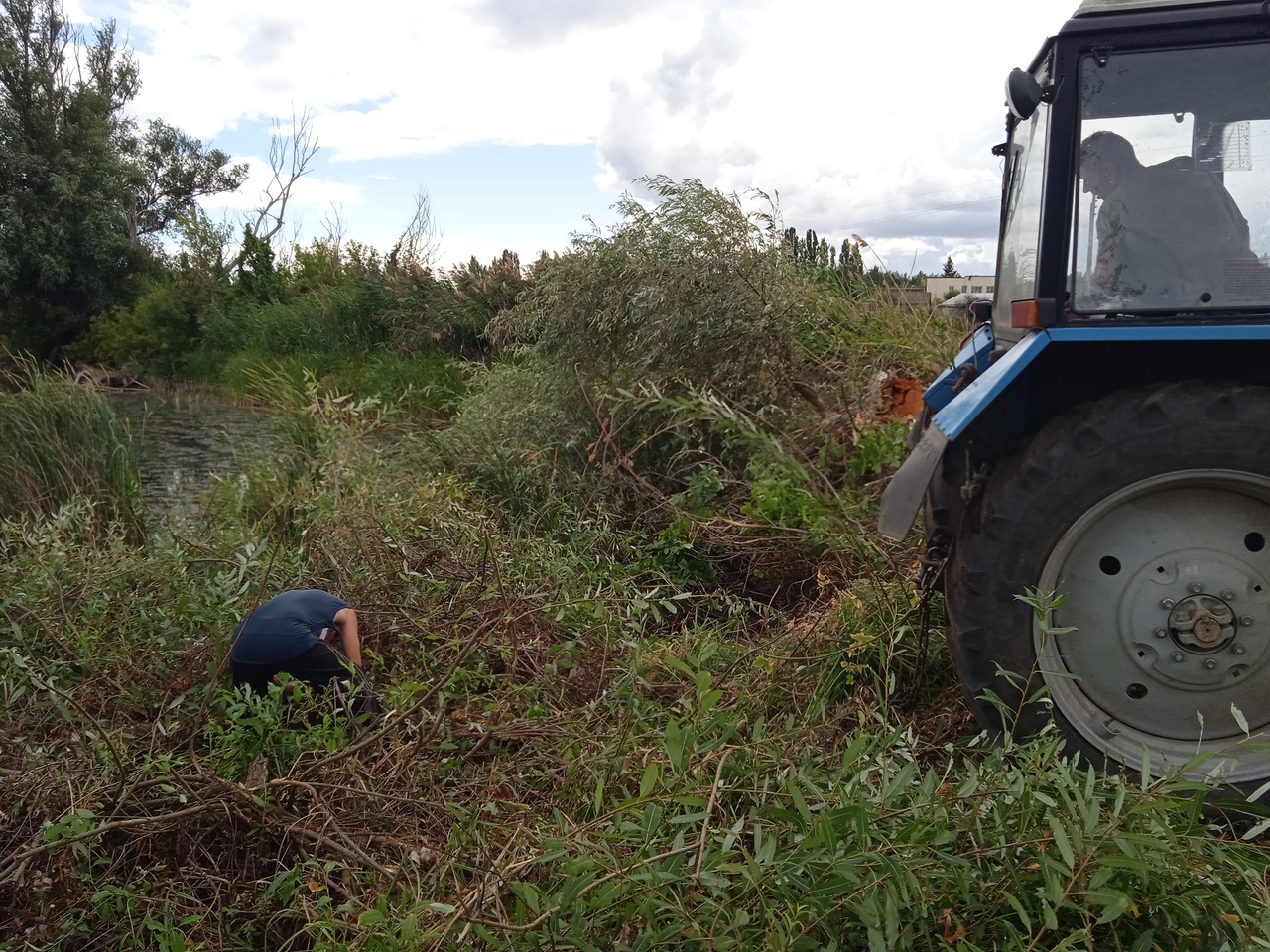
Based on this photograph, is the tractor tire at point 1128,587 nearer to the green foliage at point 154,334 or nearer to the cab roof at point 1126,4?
the cab roof at point 1126,4

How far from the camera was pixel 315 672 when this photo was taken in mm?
3355

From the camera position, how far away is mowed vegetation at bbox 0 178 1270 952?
6.40ft

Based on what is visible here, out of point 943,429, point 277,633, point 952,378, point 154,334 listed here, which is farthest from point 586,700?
point 154,334

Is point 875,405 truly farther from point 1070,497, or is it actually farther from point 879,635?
point 1070,497

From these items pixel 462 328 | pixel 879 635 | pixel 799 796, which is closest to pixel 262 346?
pixel 462 328

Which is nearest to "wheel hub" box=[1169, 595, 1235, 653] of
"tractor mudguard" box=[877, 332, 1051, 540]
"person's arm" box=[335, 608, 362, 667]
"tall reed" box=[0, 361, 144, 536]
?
"tractor mudguard" box=[877, 332, 1051, 540]

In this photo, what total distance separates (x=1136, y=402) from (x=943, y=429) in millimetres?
510

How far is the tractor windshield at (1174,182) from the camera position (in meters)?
2.72

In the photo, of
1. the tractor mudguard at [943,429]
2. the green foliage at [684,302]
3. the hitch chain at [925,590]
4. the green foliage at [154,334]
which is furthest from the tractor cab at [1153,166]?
the green foliage at [154,334]

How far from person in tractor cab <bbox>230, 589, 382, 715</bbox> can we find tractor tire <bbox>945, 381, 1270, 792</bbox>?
1.99 meters

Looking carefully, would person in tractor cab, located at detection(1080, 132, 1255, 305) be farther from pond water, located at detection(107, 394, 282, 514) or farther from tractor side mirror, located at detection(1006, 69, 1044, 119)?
pond water, located at detection(107, 394, 282, 514)

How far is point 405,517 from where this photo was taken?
5.18m

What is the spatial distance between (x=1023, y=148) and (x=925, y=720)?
81.6 inches

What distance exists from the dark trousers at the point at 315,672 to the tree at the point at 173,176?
29566mm
